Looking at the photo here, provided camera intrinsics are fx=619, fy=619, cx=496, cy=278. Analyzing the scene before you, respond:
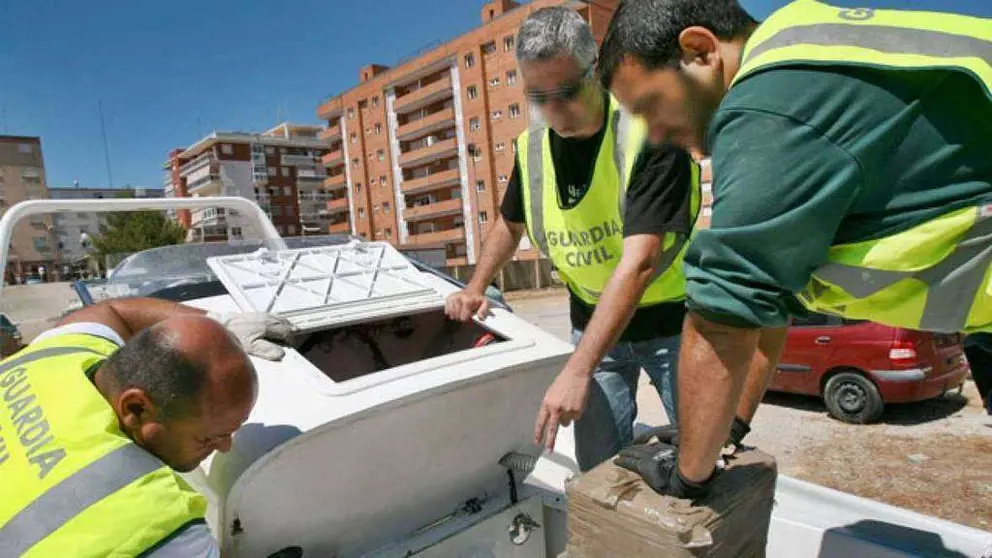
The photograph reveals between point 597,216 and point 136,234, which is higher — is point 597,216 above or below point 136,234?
below

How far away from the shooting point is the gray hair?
1.81 metres

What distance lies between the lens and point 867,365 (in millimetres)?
5762

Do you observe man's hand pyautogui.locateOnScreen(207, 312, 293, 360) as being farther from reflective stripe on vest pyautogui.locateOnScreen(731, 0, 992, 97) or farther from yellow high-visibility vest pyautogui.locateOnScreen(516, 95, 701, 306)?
reflective stripe on vest pyautogui.locateOnScreen(731, 0, 992, 97)

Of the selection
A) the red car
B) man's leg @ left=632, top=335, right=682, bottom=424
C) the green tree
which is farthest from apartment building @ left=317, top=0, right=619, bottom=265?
man's leg @ left=632, top=335, right=682, bottom=424

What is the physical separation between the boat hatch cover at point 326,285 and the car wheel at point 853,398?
16.4 feet

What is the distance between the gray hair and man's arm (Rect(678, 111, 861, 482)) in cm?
94

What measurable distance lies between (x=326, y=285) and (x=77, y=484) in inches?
53.3

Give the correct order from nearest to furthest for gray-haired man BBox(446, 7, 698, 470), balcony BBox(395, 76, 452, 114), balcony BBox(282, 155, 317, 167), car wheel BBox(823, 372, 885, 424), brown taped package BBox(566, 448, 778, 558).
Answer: brown taped package BBox(566, 448, 778, 558) → gray-haired man BBox(446, 7, 698, 470) → car wheel BBox(823, 372, 885, 424) → balcony BBox(395, 76, 452, 114) → balcony BBox(282, 155, 317, 167)

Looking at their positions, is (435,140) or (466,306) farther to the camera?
(435,140)

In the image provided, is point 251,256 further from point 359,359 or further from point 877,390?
point 877,390

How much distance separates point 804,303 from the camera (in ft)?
3.80

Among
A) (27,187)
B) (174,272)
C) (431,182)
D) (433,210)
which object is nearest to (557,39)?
(174,272)

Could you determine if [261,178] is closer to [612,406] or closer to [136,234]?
[136,234]

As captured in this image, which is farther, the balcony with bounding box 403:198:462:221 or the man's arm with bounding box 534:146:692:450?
the balcony with bounding box 403:198:462:221
